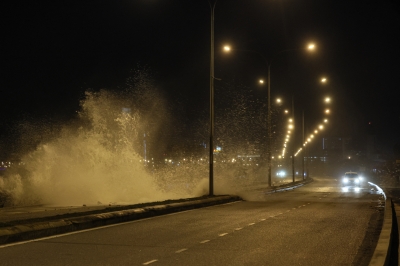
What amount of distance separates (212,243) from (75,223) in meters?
4.44

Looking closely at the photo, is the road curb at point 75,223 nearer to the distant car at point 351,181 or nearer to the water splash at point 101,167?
the water splash at point 101,167

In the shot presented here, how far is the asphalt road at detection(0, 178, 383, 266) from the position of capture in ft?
36.5

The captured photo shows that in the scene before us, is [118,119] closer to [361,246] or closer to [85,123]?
[85,123]

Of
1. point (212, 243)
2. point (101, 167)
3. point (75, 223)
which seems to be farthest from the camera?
point (101, 167)

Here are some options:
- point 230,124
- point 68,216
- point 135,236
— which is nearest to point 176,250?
point 135,236

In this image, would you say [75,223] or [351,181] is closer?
[75,223]

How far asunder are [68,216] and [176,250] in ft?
19.4

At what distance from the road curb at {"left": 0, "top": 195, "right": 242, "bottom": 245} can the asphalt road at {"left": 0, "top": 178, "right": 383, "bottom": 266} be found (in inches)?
16.7

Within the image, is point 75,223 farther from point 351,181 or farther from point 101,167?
point 351,181

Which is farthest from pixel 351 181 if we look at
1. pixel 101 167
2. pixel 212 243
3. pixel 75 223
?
pixel 212 243

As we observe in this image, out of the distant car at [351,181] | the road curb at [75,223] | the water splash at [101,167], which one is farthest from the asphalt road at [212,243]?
the distant car at [351,181]

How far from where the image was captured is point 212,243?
13547 millimetres

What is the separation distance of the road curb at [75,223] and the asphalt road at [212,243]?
42 cm

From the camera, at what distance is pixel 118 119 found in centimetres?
4194
